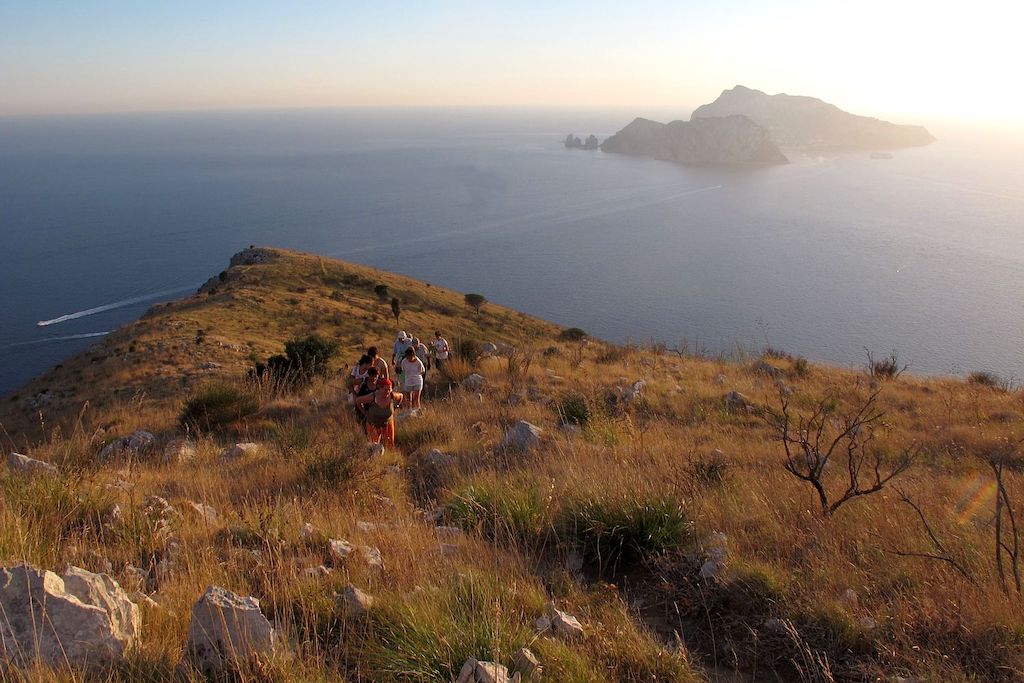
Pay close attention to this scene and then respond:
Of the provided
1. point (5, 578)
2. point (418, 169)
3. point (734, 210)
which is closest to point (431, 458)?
point (5, 578)

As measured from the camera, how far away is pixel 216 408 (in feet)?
27.9

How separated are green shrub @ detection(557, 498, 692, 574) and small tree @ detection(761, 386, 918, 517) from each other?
2.88ft

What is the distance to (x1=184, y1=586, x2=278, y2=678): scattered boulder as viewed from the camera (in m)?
2.05

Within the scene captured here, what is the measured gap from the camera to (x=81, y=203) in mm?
112125

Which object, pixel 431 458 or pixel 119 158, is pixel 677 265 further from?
pixel 119 158

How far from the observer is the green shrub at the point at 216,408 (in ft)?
27.4

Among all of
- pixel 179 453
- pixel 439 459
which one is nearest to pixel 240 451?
pixel 179 453

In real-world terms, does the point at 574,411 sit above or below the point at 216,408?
above

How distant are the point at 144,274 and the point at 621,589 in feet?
284

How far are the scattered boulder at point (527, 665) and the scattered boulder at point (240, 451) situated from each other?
4568mm

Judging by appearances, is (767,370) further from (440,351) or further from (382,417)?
(382,417)

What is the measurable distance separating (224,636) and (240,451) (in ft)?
14.2

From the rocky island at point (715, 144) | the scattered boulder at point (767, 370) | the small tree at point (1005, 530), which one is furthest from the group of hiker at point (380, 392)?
the rocky island at point (715, 144)

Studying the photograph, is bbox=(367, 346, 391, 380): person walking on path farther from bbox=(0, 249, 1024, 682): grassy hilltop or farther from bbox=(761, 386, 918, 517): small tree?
bbox=(761, 386, 918, 517): small tree
